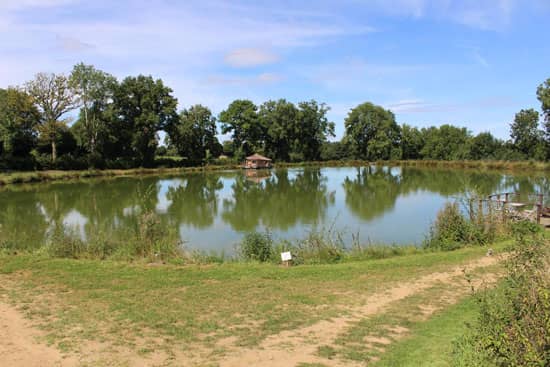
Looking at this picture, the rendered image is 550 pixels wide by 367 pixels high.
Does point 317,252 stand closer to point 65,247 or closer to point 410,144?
point 65,247

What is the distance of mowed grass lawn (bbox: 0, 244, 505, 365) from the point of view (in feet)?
13.9

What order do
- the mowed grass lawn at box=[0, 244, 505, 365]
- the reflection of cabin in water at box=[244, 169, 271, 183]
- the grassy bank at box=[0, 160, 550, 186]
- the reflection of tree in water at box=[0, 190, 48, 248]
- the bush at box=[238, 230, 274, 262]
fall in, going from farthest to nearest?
the reflection of cabin in water at box=[244, 169, 271, 183] < the grassy bank at box=[0, 160, 550, 186] < the reflection of tree in water at box=[0, 190, 48, 248] < the bush at box=[238, 230, 274, 262] < the mowed grass lawn at box=[0, 244, 505, 365]

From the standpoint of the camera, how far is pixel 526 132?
4266cm

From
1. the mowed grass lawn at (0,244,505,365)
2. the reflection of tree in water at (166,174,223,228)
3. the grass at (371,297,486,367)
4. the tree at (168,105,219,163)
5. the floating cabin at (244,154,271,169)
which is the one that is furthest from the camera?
the floating cabin at (244,154,271,169)

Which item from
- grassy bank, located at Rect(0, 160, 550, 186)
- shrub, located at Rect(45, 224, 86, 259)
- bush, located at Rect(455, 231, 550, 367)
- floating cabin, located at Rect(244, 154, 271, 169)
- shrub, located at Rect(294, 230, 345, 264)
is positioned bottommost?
shrub, located at Rect(294, 230, 345, 264)

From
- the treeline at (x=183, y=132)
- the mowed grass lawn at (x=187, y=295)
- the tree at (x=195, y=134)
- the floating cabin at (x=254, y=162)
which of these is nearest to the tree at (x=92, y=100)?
the treeline at (x=183, y=132)

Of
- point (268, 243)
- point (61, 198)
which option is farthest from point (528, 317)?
point (61, 198)

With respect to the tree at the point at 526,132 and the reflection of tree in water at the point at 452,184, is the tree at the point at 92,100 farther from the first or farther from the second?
the tree at the point at 526,132

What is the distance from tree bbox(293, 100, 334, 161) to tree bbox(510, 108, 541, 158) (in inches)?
973

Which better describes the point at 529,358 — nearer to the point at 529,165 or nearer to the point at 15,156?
the point at 15,156

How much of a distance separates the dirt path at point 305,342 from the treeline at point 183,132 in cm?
3302

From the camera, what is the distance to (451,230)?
29.8ft

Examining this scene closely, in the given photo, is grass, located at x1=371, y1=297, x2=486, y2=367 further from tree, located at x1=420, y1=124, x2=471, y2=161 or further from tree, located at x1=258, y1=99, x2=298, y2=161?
tree, located at x1=258, y1=99, x2=298, y2=161

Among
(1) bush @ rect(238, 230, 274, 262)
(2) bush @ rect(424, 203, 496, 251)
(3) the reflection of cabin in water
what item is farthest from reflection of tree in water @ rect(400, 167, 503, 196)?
(3) the reflection of cabin in water
